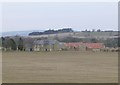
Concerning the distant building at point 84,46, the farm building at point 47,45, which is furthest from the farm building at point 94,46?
the farm building at point 47,45

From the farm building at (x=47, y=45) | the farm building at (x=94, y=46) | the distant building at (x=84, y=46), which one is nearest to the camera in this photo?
the farm building at (x=47, y=45)

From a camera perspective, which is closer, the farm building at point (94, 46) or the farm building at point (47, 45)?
the farm building at point (47, 45)

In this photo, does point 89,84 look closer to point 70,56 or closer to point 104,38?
point 104,38

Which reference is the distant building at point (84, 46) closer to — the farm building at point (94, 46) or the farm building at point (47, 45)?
the farm building at point (94, 46)

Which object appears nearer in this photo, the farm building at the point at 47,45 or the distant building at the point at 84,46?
the farm building at the point at 47,45

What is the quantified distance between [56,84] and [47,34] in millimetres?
Answer: 13537

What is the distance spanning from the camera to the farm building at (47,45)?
2445 centimetres

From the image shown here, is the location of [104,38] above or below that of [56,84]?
above

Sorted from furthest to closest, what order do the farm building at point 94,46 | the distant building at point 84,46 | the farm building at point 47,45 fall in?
the distant building at point 84,46
the farm building at point 94,46
the farm building at point 47,45

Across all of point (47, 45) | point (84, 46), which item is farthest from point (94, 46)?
point (47, 45)

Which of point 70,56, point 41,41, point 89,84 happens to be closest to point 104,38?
point 70,56

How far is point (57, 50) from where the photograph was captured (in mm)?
25031

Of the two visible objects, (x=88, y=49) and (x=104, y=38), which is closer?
(x=104, y=38)

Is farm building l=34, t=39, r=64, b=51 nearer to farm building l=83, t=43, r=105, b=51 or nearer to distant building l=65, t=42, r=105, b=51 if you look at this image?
distant building l=65, t=42, r=105, b=51
